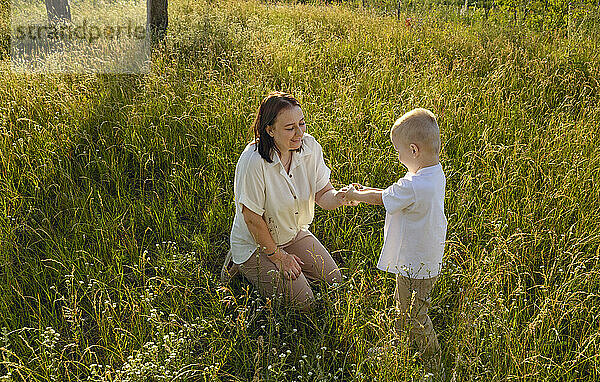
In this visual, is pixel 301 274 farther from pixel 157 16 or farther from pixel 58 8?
pixel 58 8

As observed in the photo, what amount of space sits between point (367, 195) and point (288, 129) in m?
0.60

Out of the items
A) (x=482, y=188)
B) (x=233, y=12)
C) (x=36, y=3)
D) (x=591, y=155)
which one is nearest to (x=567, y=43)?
(x=591, y=155)

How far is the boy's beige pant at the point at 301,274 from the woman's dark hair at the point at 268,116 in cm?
60

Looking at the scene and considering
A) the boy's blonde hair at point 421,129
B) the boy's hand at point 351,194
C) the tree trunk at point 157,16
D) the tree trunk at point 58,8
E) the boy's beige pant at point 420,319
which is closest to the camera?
the boy's blonde hair at point 421,129

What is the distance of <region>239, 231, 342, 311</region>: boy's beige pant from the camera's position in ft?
10.5

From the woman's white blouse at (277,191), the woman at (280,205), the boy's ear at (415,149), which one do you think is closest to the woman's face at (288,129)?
the woman at (280,205)

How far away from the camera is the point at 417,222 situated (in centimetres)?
263

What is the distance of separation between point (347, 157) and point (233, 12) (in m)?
5.70

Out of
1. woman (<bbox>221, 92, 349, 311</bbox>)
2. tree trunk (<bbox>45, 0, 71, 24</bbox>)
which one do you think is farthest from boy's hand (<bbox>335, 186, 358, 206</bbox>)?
tree trunk (<bbox>45, 0, 71, 24</bbox>)

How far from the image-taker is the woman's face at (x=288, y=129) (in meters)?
3.08

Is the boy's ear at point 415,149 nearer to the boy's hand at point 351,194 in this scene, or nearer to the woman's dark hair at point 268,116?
the boy's hand at point 351,194

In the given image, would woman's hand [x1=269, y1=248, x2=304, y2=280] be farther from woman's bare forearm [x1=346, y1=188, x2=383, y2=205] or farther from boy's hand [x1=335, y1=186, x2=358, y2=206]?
woman's bare forearm [x1=346, y1=188, x2=383, y2=205]

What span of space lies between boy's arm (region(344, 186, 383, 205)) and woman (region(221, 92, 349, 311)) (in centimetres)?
21

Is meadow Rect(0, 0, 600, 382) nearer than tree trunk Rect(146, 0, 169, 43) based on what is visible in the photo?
Yes
